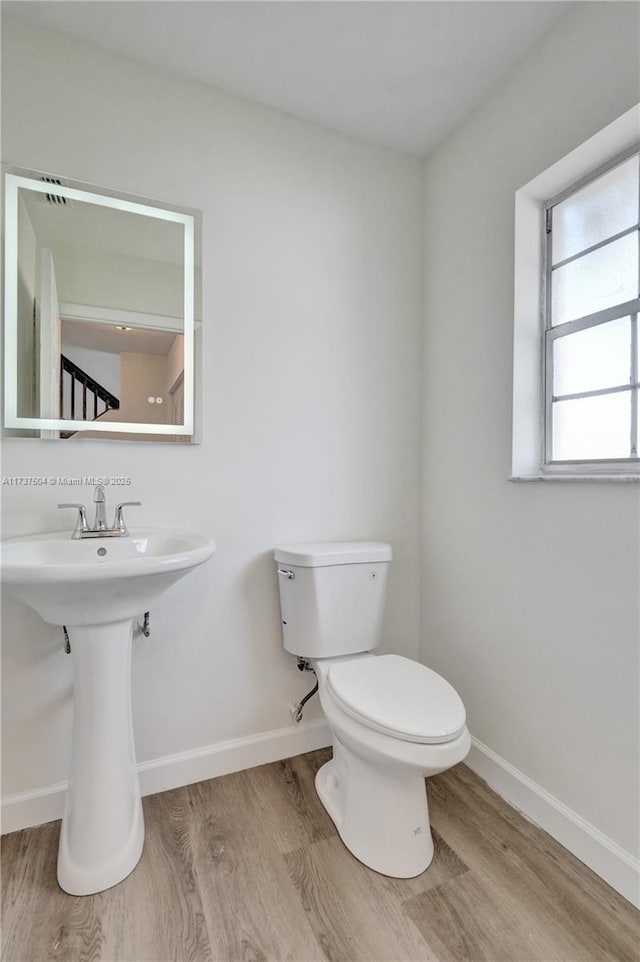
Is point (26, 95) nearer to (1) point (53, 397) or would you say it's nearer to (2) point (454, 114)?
(1) point (53, 397)

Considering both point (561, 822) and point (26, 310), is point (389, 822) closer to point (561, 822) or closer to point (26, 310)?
point (561, 822)

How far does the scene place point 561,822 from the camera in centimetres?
131

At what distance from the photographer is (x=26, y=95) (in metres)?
1.36

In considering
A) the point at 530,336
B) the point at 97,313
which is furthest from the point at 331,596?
the point at 97,313

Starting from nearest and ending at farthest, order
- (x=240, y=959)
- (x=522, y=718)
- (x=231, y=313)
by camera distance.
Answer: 1. (x=240, y=959)
2. (x=522, y=718)
3. (x=231, y=313)

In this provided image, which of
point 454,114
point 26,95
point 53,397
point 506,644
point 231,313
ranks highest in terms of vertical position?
point 454,114

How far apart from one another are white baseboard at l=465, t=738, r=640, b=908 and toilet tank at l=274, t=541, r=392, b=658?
556 mm

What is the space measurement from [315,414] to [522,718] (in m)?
1.24

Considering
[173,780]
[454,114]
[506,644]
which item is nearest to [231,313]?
[454,114]

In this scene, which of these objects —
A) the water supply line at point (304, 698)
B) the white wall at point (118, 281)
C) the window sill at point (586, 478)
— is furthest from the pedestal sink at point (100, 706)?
the window sill at point (586, 478)

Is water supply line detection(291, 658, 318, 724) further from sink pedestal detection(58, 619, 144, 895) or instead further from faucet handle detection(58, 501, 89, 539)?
faucet handle detection(58, 501, 89, 539)

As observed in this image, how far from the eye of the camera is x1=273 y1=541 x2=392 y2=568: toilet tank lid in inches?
60.8

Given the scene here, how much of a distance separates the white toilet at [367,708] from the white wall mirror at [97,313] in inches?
26.9

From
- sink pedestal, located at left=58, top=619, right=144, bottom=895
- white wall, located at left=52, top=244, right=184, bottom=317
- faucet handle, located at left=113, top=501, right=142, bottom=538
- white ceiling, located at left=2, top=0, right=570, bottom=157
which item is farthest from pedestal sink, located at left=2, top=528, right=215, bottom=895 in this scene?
white ceiling, located at left=2, top=0, right=570, bottom=157
